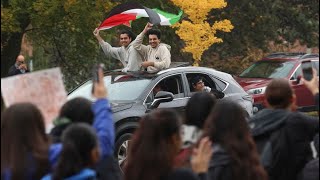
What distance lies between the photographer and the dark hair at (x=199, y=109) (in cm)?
540

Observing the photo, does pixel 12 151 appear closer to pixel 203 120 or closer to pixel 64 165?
pixel 64 165

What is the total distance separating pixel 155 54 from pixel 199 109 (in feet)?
22.7

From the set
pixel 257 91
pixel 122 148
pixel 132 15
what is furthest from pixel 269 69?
pixel 122 148

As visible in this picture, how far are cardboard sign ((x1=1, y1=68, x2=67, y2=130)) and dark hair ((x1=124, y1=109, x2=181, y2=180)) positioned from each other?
88 centimetres

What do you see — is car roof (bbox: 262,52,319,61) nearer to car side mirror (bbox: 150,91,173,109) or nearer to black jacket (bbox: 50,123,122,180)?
car side mirror (bbox: 150,91,173,109)

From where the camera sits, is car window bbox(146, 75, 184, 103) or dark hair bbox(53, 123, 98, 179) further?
car window bbox(146, 75, 184, 103)

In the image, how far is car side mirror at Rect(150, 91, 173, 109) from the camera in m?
10.7

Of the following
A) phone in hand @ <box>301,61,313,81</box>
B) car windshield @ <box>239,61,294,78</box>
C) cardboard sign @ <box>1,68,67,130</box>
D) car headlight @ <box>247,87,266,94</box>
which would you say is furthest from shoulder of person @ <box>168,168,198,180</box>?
car windshield @ <box>239,61,294,78</box>

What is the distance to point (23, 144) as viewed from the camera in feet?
15.4

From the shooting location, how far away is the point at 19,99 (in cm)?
523

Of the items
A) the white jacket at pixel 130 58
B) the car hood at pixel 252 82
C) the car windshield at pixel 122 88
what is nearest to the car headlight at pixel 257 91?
the car hood at pixel 252 82

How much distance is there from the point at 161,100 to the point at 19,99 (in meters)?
5.73

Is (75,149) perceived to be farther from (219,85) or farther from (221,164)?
(219,85)

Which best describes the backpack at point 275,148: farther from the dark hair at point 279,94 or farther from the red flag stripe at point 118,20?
the red flag stripe at point 118,20
